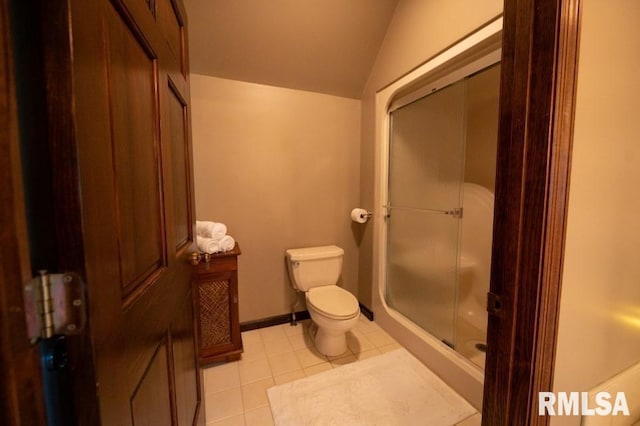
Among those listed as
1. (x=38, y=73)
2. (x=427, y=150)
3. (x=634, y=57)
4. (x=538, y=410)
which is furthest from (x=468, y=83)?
(x=38, y=73)

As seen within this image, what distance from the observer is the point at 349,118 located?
232cm

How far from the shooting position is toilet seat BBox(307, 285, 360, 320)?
5.45 ft

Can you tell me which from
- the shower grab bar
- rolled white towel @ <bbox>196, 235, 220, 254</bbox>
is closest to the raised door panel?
rolled white towel @ <bbox>196, 235, 220, 254</bbox>

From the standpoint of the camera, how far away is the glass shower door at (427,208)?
173 cm

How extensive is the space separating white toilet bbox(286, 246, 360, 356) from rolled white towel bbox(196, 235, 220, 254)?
2.00 ft

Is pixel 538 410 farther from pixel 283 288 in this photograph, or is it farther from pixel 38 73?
pixel 283 288

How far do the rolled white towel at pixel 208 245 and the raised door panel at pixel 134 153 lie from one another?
1.00 m

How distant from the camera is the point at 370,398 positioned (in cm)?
144

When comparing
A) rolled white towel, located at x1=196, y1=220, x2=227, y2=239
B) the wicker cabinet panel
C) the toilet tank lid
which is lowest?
the wicker cabinet panel

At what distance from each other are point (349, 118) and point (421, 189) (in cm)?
97

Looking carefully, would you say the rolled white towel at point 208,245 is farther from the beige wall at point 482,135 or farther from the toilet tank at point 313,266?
the beige wall at point 482,135

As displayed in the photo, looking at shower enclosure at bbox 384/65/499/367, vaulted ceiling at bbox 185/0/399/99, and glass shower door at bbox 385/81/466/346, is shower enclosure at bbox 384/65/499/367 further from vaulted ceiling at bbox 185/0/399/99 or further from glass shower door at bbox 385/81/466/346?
vaulted ceiling at bbox 185/0/399/99

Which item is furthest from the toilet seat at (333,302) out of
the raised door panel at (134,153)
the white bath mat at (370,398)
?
the raised door panel at (134,153)

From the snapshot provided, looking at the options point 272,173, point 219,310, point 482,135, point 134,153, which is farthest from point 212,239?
point 482,135
